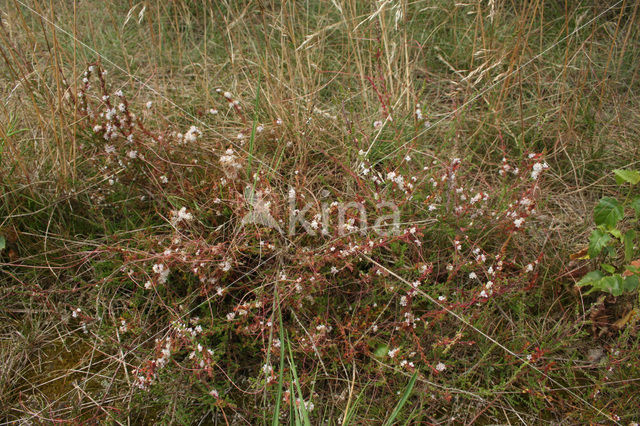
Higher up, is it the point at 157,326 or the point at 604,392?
the point at 157,326

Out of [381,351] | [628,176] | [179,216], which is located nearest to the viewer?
[628,176]

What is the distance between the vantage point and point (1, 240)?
79.9 inches

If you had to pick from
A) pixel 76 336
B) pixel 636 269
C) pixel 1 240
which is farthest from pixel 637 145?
pixel 1 240

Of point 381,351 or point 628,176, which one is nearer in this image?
point 628,176

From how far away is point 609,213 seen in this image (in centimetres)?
170

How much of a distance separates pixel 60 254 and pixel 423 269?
5.23ft

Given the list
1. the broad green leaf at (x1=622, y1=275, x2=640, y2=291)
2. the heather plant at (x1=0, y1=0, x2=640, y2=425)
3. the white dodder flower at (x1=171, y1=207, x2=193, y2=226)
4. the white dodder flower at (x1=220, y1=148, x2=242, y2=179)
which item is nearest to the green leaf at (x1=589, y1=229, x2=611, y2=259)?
the heather plant at (x1=0, y1=0, x2=640, y2=425)

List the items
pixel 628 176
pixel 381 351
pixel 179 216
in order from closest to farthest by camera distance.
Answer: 1. pixel 628 176
2. pixel 381 351
3. pixel 179 216

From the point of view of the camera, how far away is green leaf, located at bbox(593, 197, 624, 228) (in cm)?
169

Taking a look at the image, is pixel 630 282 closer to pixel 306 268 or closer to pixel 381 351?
pixel 381 351

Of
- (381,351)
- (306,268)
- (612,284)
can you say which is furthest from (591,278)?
(306,268)

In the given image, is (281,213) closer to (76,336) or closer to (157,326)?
(157,326)

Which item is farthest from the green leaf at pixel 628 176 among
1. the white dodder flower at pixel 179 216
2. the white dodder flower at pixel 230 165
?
the white dodder flower at pixel 179 216

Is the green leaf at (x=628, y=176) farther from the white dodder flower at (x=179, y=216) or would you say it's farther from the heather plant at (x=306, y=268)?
the white dodder flower at (x=179, y=216)
